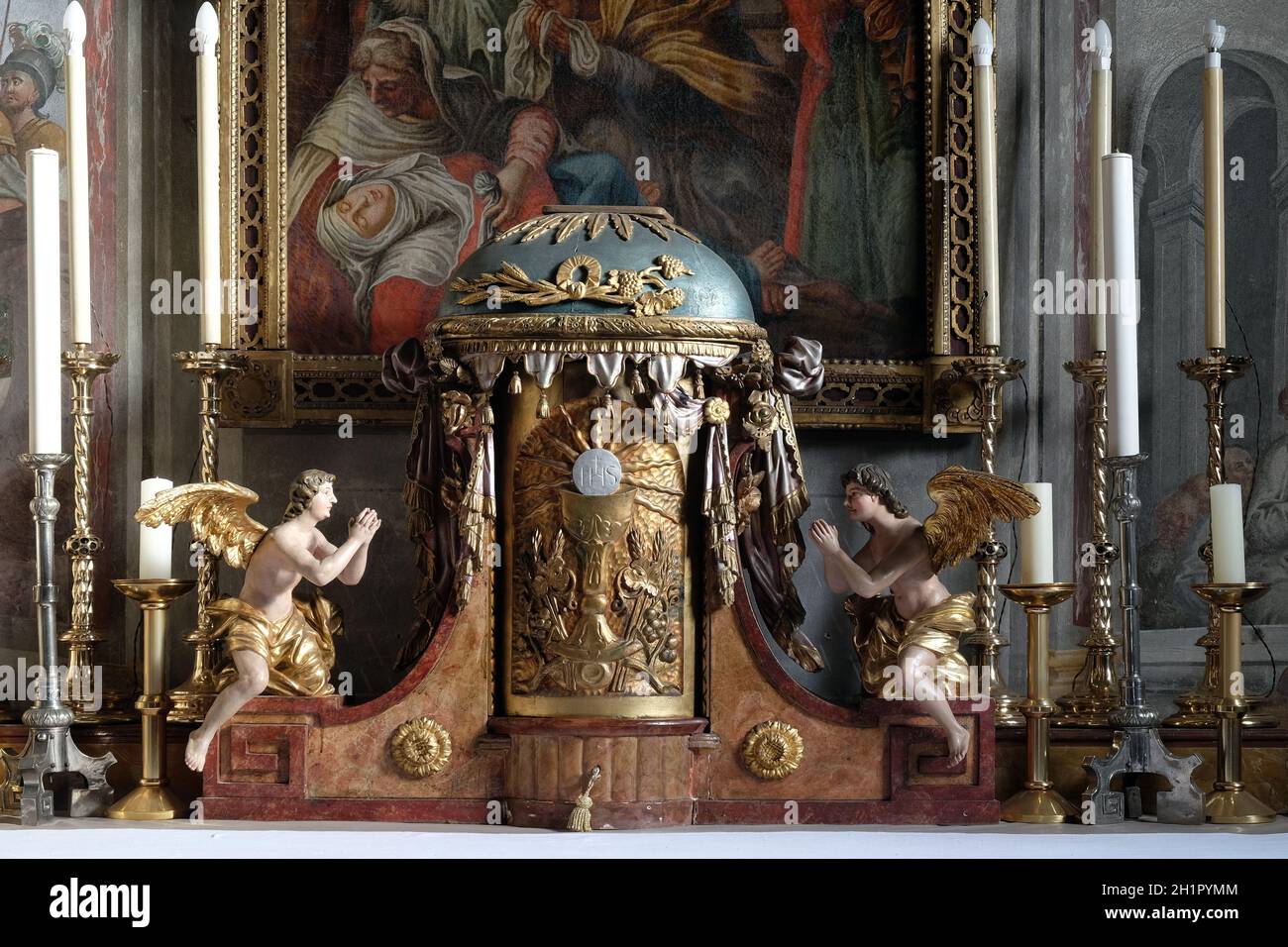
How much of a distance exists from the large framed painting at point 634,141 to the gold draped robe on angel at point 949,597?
1.24m

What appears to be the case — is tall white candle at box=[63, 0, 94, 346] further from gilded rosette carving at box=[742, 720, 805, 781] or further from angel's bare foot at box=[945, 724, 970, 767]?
angel's bare foot at box=[945, 724, 970, 767]

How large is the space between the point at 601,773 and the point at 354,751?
755 mm

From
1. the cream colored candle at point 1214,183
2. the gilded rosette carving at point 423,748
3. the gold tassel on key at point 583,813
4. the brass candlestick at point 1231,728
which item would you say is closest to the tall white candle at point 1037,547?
the brass candlestick at point 1231,728

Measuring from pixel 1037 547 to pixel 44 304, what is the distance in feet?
10.4

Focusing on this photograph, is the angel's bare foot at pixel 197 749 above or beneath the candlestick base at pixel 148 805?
above

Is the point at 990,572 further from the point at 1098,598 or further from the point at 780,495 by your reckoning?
the point at 780,495

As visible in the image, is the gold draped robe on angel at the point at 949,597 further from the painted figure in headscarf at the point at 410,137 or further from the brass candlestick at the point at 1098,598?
the painted figure in headscarf at the point at 410,137

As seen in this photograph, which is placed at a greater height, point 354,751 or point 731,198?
point 731,198

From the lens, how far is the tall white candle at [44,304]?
5.66 meters

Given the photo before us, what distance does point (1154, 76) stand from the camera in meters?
6.93

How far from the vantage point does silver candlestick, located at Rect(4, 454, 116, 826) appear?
5.66 metres

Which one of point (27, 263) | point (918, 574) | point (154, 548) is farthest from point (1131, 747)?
point (27, 263)
